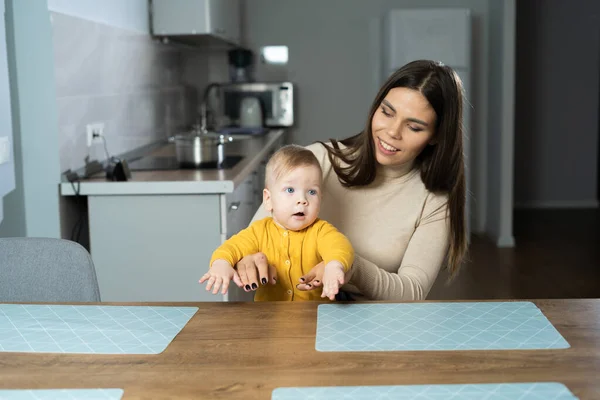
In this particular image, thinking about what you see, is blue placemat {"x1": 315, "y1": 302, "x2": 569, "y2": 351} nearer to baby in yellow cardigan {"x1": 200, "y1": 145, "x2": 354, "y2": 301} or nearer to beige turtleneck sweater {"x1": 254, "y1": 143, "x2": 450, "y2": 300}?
baby in yellow cardigan {"x1": 200, "y1": 145, "x2": 354, "y2": 301}

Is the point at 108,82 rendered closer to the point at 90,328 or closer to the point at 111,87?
the point at 111,87

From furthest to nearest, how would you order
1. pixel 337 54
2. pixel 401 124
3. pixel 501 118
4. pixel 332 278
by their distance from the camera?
pixel 337 54 < pixel 501 118 < pixel 401 124 < pixel 332 278

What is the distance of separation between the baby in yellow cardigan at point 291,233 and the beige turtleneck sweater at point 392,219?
160 mm

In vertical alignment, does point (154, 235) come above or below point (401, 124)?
below

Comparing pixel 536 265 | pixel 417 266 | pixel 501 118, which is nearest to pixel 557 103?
pixel 501 118

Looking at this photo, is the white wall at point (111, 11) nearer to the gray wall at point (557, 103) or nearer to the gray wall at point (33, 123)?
the gray wall at point (33, 123)

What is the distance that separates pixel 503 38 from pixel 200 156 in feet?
9.55

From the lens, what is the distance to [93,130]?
9.64ft

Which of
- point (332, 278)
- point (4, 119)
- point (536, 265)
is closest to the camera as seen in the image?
point (332, 278)

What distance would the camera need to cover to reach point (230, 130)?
4.86 m

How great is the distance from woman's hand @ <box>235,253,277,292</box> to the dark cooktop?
1.46 meters

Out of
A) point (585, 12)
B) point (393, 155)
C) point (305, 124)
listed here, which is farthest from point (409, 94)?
point (585, 12)

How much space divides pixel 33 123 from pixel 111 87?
759mm

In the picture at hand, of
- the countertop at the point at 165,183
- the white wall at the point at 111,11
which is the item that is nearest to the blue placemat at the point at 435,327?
the countertop at the point at 165,183
